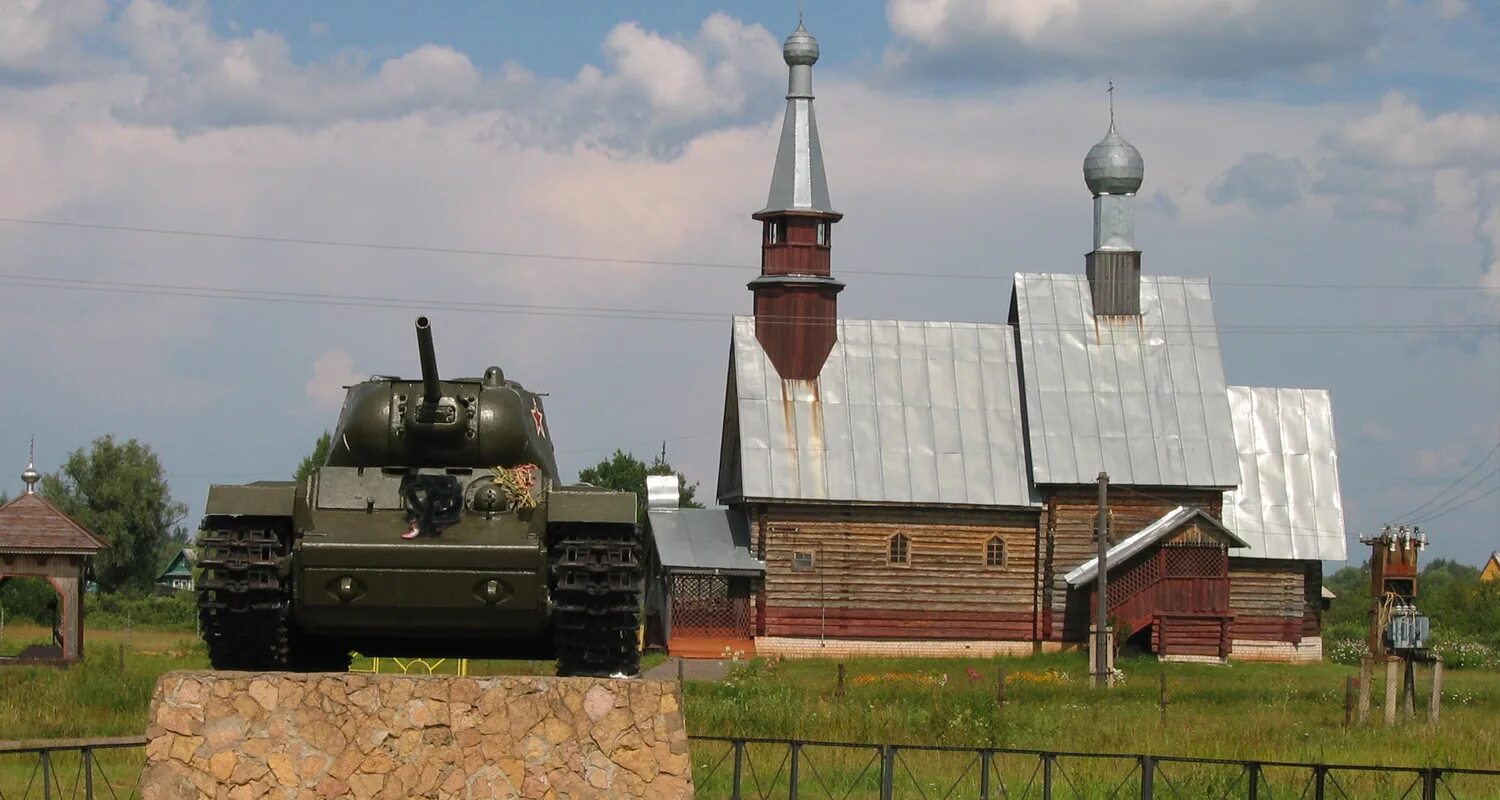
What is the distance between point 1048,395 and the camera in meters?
47.4

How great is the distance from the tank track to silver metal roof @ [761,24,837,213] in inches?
1247

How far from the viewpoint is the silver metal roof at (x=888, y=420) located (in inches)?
1820

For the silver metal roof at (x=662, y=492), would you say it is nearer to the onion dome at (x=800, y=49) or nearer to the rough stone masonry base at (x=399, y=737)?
the onion dome at (x=800, y=49)

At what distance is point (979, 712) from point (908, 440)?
20.7 metres

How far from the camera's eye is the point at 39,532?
37.4 m

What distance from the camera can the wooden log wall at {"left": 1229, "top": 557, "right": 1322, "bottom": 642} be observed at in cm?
4853

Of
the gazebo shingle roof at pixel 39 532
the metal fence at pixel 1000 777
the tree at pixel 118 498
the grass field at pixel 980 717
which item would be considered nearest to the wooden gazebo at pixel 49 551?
the gazebo shingle roof at pixel 39 532

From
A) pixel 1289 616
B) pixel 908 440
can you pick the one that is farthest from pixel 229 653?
pixel 1289 616

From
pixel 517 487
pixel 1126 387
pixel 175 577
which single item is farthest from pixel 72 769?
pixel 175 577

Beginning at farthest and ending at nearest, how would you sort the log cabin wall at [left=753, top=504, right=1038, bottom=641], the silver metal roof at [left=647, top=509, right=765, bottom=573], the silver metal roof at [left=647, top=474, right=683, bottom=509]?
the silver metal roof at [left=647, top=474, right=683, bottom=509] → the log cabin wall at [left=753, top=504, right=1038, bottom=641] → the silver metal roof at [left=647, top=509, right=765, bottom=573]

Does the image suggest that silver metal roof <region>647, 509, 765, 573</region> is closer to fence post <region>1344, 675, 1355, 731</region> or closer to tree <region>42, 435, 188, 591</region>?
fence post <region>1344, 675, 1355, 731</region>

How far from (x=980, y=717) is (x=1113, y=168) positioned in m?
26.1

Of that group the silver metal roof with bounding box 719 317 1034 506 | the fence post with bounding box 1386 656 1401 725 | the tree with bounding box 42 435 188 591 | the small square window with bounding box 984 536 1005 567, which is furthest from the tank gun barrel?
the tree with bounding box 42 435 188 591

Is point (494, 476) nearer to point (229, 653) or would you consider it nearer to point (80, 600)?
point (229, 653)
